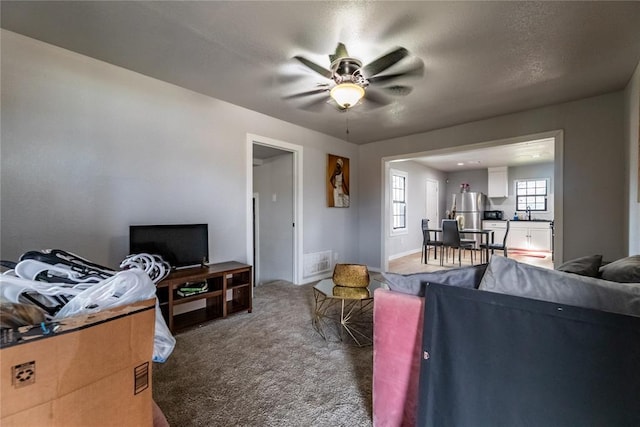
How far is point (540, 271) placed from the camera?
1067 mm

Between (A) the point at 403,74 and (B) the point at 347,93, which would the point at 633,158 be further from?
(B) the point at 347,93

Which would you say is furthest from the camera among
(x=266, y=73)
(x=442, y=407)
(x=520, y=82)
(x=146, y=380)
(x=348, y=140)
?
(x=348, y=140)

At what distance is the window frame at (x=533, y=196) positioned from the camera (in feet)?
24.1

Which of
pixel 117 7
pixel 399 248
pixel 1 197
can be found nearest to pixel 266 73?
pixel 117 7

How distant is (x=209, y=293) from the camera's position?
105 inches

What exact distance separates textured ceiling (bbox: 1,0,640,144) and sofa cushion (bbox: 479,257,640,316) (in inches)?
64.0

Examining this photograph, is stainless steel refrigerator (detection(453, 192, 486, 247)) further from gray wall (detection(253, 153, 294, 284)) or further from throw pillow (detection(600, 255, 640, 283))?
throw pillow (detection(600, 255, 640, 283))

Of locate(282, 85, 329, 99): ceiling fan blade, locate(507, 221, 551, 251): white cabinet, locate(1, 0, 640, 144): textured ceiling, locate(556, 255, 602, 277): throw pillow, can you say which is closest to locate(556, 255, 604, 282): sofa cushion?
locate(556, 255, 602, 277): throw pillow

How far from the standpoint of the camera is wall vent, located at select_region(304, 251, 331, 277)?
428 centimetres

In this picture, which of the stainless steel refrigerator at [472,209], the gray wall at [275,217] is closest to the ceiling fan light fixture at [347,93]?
the gray wall at [275,217]

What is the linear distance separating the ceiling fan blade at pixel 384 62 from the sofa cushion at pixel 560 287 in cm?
150

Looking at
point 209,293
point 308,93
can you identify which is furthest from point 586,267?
point 209,293

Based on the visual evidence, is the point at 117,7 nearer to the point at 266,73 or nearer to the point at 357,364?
the point at 266,73

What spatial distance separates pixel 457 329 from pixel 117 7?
259 centimetres
